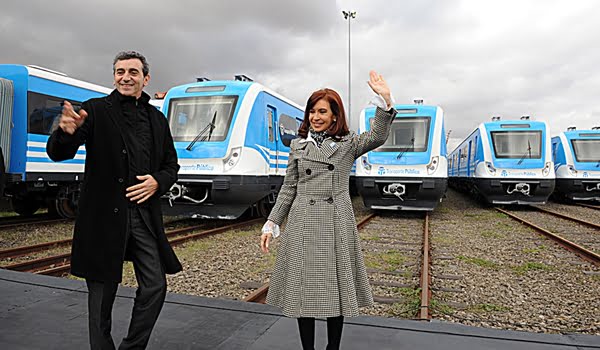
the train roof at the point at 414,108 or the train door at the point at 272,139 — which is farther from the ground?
the train roof at the point at 414,108

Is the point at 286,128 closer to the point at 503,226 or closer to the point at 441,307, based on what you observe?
the point at 503,226

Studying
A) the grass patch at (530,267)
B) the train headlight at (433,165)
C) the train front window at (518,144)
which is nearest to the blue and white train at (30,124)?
the train headlight at (433,165)

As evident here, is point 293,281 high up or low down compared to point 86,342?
up

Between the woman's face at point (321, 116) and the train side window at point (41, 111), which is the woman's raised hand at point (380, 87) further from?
the train side window at point (41, 111)

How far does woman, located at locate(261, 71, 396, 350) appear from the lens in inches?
101

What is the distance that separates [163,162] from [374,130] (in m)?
1.26

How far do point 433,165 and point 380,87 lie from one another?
31.1ft

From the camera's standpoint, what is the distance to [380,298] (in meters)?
4.90

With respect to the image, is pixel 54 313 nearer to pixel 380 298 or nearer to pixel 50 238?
pixel 380 298

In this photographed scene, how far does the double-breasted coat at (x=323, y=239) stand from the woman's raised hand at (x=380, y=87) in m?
0.07

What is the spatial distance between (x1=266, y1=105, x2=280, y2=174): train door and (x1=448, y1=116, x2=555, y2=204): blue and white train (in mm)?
7205

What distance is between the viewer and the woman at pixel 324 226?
8.39 feet

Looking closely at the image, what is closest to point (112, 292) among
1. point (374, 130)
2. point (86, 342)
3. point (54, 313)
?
point (86, 342)

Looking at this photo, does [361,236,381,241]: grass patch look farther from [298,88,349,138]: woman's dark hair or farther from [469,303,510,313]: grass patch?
[298,88,349,138]: woman's dark hair
